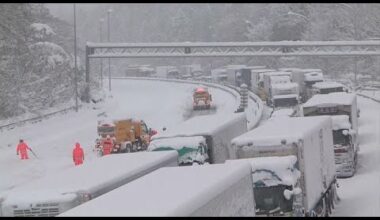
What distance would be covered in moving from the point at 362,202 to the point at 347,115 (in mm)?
7315

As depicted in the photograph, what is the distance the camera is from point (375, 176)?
25656mm

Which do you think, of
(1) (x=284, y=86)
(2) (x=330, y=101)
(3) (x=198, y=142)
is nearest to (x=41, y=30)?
(1) (x=284, y=86)

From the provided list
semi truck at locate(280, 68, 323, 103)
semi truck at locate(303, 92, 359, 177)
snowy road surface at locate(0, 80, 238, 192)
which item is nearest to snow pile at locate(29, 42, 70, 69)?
snowy road surface at locate(0, 80, 238, 192)

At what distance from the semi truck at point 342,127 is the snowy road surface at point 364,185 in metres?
0.52

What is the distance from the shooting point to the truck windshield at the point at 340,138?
86.0 feet

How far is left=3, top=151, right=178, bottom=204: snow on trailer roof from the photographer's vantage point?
46.6 feet

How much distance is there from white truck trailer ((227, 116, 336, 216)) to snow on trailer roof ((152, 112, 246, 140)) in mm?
2543

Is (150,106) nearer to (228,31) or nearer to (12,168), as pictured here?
(12,168)

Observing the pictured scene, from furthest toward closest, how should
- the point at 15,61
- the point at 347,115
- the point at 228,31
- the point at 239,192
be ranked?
the point at 228,31, the point at 15,61, the point at 347,115, the point at 239,192

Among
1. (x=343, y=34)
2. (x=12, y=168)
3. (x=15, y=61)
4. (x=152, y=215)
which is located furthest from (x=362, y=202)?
(x=343, y=34)

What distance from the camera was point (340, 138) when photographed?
1038 inches

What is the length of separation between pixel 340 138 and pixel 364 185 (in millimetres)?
2837

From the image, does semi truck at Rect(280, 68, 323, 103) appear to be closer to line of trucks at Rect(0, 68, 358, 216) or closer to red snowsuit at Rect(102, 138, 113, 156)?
red snowsuit at Rect(102, 138, 113, 156)

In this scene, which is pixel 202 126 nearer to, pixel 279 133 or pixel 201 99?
pixel 279 133
